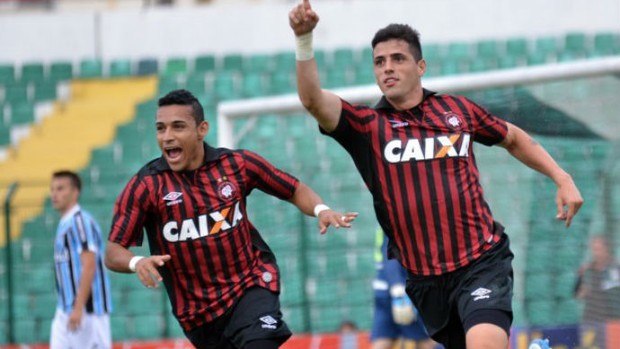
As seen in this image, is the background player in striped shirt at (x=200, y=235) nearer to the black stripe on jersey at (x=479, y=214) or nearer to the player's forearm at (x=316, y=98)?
the player's forearm at (x=316, y=98)

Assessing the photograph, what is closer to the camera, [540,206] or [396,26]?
[396,26]

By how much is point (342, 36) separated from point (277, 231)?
7468mm

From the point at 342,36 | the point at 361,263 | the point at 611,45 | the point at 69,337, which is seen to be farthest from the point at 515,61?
the point at 69,337

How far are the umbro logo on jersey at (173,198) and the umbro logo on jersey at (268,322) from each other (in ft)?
2.51

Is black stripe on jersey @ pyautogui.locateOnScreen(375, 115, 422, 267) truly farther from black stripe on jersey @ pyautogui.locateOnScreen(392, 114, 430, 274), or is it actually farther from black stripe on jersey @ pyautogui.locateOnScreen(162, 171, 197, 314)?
black stripe on jersey @ pyautogui.locateOnScreen(162, 171, 197, 314)

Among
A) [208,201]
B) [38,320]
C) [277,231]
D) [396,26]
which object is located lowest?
[38,320]

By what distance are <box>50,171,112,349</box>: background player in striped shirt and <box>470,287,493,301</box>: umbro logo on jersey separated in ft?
14.5

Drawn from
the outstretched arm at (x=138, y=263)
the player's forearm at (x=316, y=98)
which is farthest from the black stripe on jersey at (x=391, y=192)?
the outstretched arm at (x=138, y=263)

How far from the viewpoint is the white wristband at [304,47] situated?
5.34 metres

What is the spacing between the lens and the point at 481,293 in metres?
5.77

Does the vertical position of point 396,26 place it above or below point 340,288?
above

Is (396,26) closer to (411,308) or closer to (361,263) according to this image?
(411,308)

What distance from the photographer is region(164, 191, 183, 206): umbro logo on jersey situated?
6.25m

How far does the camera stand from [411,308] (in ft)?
30.6
